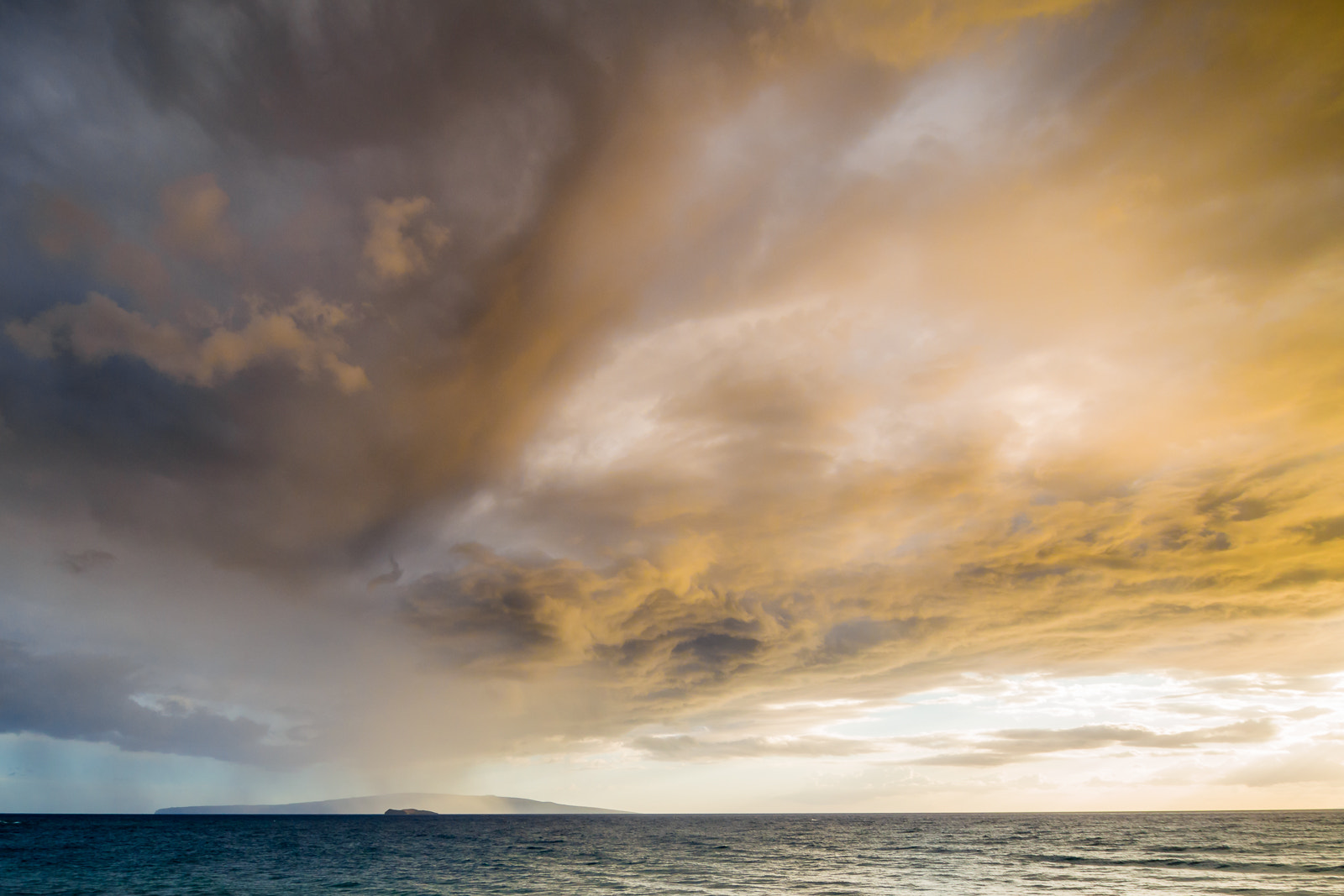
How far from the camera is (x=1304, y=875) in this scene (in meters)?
66.4

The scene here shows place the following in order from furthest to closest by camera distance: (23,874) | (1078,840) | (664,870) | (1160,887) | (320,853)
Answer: (1078,840) → (320,853) → (664,870) → (23,874) → (1160,887)

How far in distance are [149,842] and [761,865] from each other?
12799 cm

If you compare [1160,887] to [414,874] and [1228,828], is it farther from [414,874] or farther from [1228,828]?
[1228,828]

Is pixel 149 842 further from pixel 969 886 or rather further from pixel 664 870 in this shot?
pixel 969 886

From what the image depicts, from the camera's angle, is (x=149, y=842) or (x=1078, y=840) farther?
(x=149, y=842)

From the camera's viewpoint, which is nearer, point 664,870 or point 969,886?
point 969,886

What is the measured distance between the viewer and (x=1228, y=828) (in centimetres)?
15150

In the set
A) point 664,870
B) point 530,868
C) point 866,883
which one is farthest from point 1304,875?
point 530,868

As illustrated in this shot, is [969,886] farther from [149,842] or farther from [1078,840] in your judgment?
[149,842]

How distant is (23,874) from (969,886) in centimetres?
9955

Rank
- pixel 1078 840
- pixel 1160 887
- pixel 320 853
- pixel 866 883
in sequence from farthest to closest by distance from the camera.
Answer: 1. pixel 1078 840
2. pixel 320 853
3. pixel 866 883
4. pixel 1160 887

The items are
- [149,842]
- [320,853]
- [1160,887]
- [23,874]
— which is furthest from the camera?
[149,842]

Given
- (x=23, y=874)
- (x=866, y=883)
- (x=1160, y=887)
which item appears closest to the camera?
(x=1160, y=887)

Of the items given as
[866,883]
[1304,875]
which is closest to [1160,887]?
[1304,875]
